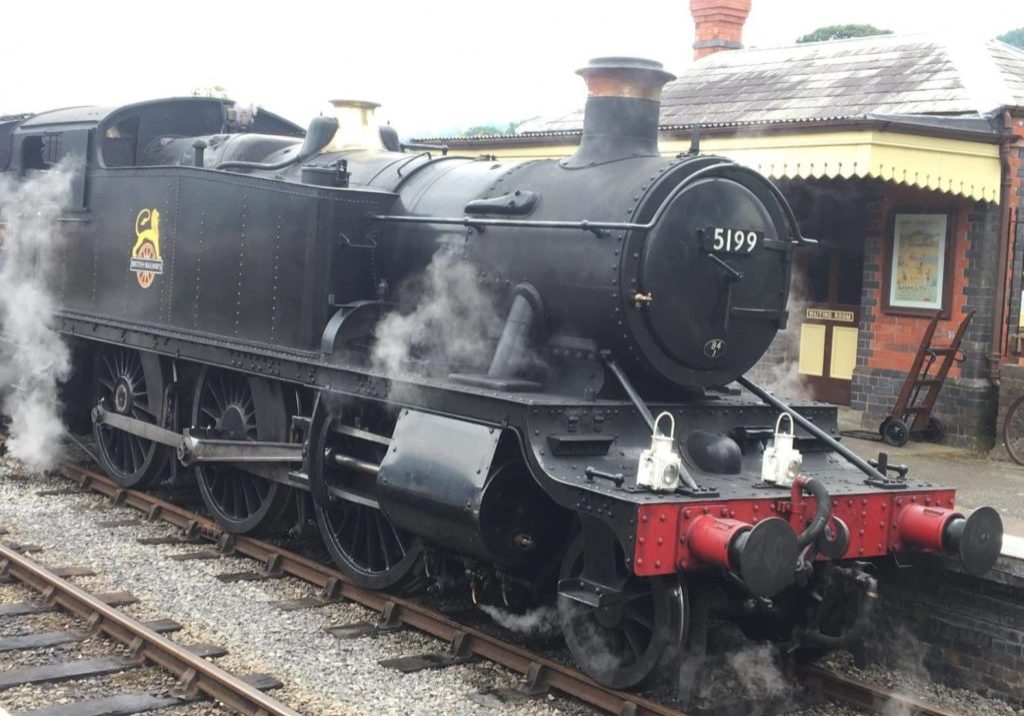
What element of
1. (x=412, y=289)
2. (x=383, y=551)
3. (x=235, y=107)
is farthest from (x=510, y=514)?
(x=235, y=107)

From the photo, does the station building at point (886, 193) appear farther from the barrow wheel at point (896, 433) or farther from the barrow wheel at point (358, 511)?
the barrow wheel at point (358, 511)

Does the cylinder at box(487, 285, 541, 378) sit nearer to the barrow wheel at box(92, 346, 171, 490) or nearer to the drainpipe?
the barrow wheel at box(92, 346, 171, 490)

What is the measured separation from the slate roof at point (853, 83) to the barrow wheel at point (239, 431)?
191 inches

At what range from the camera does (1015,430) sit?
10125mm

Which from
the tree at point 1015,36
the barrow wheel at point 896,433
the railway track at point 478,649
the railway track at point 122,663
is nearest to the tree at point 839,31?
the tree at point 1015,36

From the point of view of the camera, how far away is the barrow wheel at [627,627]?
500 centimetres

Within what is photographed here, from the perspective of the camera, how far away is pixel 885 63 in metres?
12.6

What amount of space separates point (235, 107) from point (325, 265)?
3.17 meters

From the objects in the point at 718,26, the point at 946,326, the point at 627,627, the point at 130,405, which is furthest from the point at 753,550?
the point at 718,26

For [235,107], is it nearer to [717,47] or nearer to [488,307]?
[488,307]

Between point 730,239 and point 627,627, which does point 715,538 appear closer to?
point 627,627

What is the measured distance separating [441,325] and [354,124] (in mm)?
2100

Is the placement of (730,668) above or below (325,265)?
below

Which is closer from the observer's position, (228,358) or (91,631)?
(91,631)
